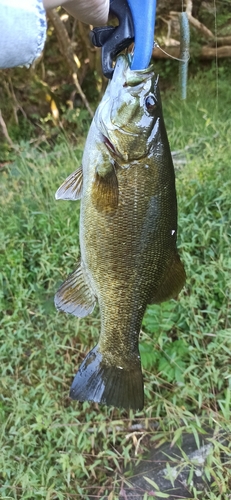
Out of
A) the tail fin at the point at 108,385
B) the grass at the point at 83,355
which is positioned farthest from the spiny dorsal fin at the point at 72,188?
the grass at the point at 83,355

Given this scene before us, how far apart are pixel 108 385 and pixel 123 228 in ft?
2.02

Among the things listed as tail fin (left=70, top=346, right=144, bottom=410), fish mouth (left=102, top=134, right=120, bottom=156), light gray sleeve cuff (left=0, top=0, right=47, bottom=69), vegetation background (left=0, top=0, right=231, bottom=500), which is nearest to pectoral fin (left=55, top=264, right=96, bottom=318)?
tail fin (left=70, top=346, right=144, bottom=410)

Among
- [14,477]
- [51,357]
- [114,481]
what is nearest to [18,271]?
[51,357]

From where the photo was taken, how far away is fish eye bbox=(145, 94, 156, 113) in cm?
134

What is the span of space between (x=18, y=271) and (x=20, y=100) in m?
4.60

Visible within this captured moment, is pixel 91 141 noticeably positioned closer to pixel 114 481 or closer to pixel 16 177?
pixel 114 481

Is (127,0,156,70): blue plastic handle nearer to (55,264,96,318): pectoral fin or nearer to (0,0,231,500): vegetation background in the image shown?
(55,264,96,318): pectoral fin

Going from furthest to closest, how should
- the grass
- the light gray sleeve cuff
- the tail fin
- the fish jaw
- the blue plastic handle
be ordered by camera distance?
the grass
the tail fin
the fish jaw
the blue plastic handle
the light gray sleeve cuff

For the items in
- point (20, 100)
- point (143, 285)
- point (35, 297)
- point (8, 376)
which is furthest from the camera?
point (20, 100)

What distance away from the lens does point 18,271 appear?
3127 mm

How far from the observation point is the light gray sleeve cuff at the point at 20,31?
3.23 ft

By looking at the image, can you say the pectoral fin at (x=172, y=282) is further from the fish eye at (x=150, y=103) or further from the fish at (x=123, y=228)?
the fish eye at (x=150, y=103)

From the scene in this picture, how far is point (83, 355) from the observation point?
2730mm

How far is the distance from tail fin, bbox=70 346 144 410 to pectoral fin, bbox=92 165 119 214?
62 centimetres
